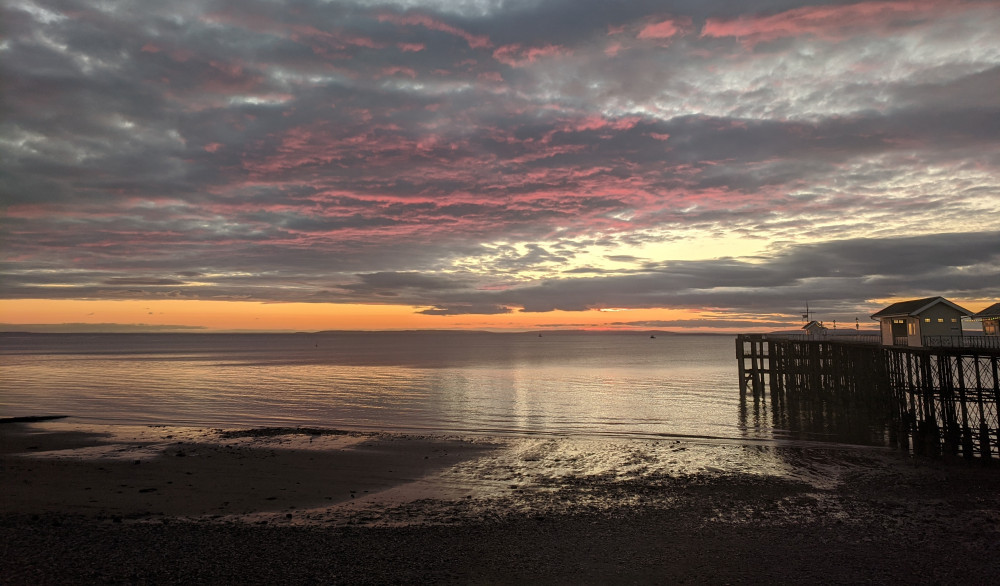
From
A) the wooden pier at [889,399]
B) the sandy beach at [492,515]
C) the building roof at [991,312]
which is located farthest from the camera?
the building roof at [991,312]

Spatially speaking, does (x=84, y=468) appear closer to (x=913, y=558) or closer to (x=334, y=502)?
(x=334, y=502)

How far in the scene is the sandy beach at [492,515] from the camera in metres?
11.6

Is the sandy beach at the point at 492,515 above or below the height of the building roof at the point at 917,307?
below

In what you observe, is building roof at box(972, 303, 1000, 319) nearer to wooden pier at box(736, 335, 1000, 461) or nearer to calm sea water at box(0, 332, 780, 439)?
wooden pier at box(736, 335, 1000, 461)

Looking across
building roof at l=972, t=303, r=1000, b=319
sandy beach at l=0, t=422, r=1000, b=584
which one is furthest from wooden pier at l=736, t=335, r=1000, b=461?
sandy beach at l=0, t=422, r=1000, b=584

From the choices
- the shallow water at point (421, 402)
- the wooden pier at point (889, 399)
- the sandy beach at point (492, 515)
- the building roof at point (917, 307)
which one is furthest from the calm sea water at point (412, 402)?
the building roof at point (917, 307)

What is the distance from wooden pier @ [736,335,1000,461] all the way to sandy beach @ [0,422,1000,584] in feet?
11.0

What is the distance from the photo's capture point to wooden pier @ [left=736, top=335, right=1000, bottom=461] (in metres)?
25.5

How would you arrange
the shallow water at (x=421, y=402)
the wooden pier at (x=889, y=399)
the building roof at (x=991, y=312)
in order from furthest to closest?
the building roof at (x=991, y=312) → the shallow water at (x=421, y=402) → the wooden pier at (x=889, y=399)

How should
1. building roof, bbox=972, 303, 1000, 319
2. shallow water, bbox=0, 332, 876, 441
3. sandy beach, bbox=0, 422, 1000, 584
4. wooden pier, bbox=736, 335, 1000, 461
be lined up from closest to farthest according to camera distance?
sandy beach, bbox=0, 422, 1000, 584 < wooden pier, bbox=736, 335, 1000, 461 < shallow water, bbox=0, 332, 876, 441 < building roof, bbox=972, 303, 1000, 319

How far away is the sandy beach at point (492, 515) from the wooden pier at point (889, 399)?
3340 millimetres

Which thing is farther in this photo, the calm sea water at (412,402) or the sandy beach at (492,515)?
the calm sea water at (412,402)

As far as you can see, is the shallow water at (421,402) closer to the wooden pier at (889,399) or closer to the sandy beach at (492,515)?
the wooden pier at (889,399)

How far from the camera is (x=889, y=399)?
33500 millimetres
